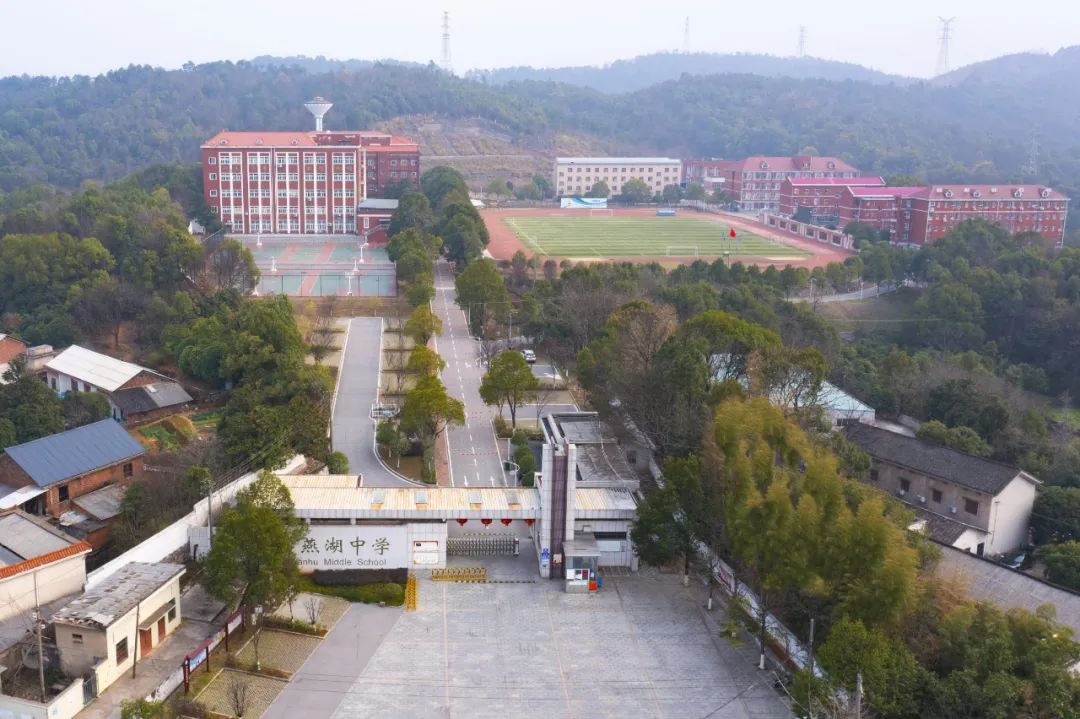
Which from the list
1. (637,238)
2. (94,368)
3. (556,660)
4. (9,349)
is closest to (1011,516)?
(556,660)

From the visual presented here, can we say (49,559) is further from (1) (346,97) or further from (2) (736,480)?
(1) (346,97)

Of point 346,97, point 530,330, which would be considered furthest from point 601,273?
point 346,97

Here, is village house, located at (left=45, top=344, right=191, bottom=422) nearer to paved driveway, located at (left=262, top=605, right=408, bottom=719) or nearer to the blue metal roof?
the blue metal roof

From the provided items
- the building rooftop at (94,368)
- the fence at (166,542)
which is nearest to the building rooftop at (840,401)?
the fence at (166,542)

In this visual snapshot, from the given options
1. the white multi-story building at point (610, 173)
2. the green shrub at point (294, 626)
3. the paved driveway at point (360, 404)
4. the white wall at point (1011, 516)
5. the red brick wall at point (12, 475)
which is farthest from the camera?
the white multi-story building at point (610, 173)

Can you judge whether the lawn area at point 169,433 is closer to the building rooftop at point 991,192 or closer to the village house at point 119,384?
the village house at point 119,384
